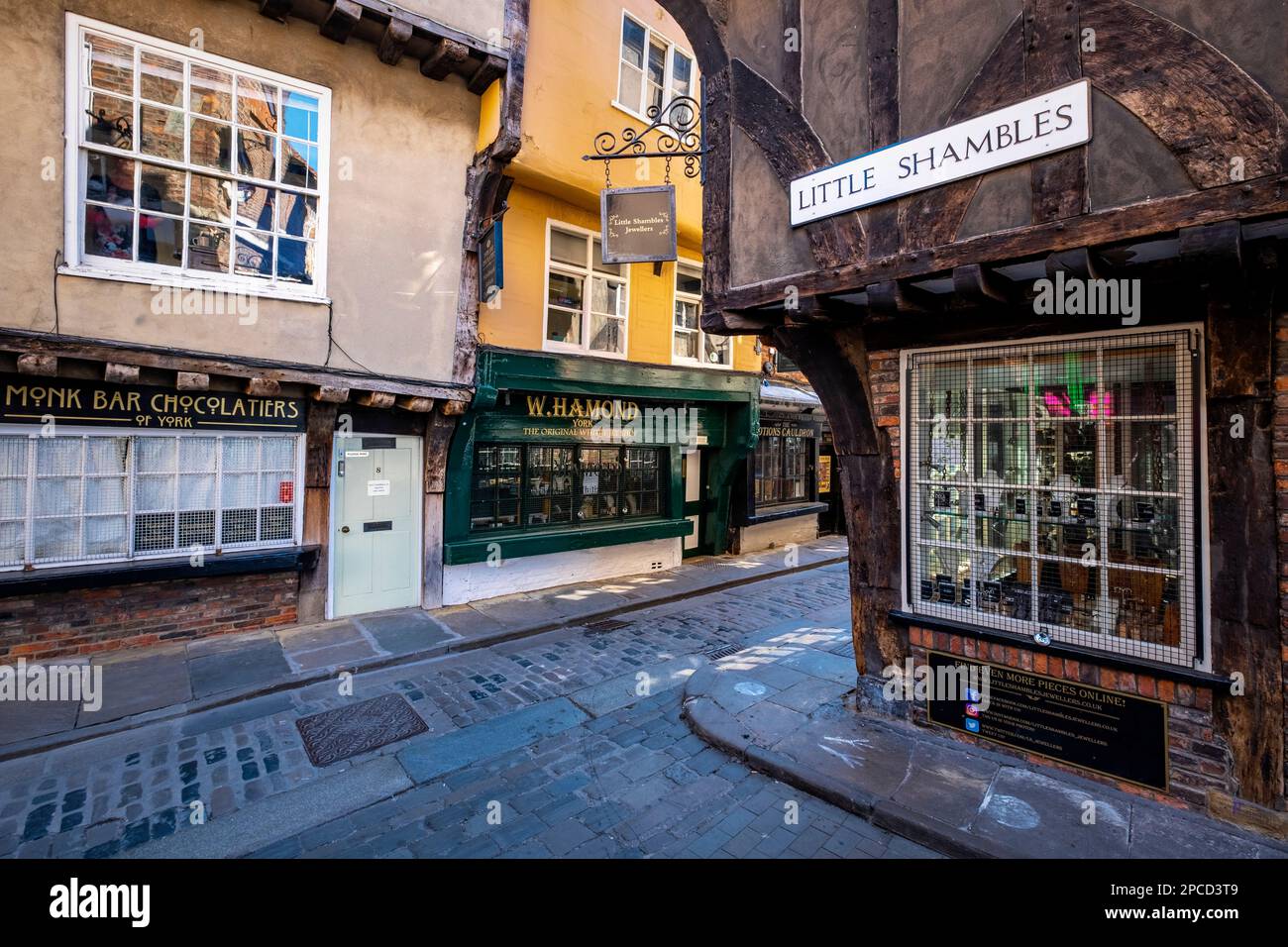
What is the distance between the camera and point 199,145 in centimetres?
658

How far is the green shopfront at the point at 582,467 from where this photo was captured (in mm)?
8688

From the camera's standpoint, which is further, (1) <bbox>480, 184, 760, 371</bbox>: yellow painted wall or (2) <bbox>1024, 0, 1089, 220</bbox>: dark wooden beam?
(1) <bbox>480, 184, 760, 371</bbox>: yellow painted wall

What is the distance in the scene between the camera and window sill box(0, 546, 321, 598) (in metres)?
5.93

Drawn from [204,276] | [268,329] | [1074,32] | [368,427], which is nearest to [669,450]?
[368,427]

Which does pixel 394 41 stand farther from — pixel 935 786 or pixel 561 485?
pixel 935 786

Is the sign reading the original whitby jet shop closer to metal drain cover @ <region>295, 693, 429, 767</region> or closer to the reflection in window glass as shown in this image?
the reflection in window glass

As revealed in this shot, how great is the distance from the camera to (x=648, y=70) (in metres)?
9.98

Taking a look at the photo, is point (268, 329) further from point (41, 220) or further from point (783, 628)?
point (783, 628)

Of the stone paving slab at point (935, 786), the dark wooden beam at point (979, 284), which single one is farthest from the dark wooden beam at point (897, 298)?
the stone paving slab at point (935, 786)

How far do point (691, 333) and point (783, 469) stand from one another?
14.7 feet

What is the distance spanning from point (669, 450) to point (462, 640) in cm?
543

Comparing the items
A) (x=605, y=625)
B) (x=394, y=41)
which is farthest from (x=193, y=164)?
(x=605, y=625)

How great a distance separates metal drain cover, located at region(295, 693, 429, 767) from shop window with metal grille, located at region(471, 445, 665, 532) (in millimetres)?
3652
